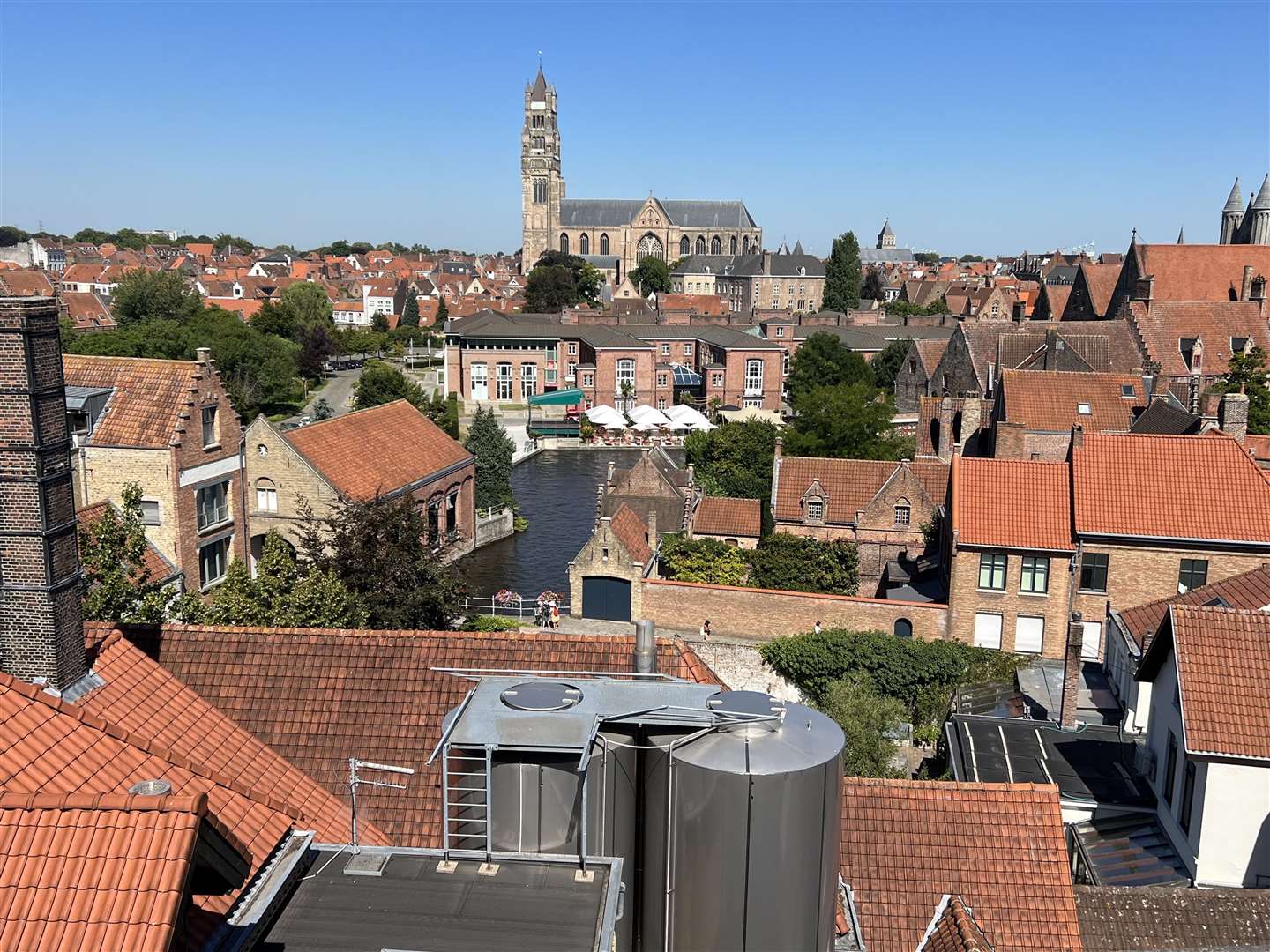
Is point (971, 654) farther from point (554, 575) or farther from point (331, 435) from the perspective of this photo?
Answer: point (331, 435)

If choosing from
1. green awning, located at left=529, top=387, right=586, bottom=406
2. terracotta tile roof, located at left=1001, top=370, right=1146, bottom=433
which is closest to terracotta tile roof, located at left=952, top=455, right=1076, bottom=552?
terracotta tile roof, located at left=1001, top=370, right=1146, bottom=433

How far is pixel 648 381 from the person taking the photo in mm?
84500

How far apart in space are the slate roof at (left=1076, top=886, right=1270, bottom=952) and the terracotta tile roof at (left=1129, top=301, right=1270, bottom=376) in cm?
5267

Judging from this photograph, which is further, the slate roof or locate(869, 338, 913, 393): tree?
locate(869, 338, 913, 393): tree

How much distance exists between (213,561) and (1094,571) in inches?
1001

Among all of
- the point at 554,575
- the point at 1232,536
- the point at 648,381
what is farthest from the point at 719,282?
the point at 1232,536

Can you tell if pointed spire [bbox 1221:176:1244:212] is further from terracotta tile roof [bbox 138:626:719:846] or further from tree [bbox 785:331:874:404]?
terracotta tile roof [bbox 138:626:719:846]

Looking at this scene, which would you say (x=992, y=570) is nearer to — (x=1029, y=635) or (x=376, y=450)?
(x=1029, y=635)

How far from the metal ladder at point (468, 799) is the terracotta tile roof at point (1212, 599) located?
17687mm

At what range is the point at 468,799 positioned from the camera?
8367 mm

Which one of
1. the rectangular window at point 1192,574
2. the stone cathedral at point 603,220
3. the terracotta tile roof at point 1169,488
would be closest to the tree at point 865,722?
the terracotta tile roof at point 1169,488

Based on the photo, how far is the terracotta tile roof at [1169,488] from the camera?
2877cm

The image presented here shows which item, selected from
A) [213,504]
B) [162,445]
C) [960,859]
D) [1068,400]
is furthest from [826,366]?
[960,859]

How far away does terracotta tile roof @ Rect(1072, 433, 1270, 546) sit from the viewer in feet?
94.4
